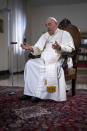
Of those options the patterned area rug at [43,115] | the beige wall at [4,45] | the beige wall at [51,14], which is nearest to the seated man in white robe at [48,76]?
the patterned area rug at [43,115]

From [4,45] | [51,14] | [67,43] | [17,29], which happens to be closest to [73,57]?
[67,43]

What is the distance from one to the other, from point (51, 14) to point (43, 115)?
8.59 m

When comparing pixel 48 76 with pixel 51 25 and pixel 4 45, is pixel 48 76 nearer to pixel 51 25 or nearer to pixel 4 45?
pixel 51 25

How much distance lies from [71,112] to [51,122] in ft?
1.48

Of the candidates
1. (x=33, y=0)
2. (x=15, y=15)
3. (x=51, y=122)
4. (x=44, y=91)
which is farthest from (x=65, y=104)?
(x=33, y=0)

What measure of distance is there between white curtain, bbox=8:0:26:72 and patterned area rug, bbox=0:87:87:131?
490 centimetres

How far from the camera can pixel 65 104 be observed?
112 inches

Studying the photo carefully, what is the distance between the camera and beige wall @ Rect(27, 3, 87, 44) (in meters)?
9.97

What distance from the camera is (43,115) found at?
2.30 m

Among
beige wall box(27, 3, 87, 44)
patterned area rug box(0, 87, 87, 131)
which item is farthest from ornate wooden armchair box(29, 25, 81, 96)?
beige wall box(27, 3, 87, 44)

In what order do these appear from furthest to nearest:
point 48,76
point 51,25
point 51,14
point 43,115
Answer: point 51,14 < point 51,25 < point 48,76 < point 43,115

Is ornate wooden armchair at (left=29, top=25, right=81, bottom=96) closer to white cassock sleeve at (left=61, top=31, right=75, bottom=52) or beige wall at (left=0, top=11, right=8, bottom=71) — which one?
white cassock sleeve at (left=61, top=31, right=75, bottom=52)

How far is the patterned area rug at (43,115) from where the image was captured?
6.34 ft

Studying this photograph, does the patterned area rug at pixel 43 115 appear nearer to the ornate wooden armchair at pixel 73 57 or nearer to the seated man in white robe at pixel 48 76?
the seated man in white robe at pixel 48 76
